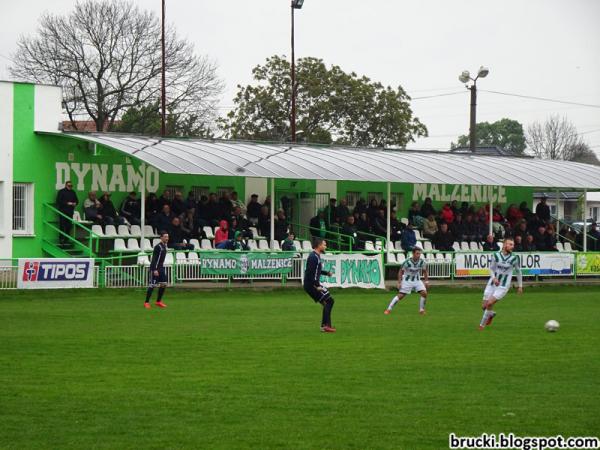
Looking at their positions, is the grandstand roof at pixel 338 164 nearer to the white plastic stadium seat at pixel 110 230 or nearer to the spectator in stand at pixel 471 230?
the spectator in stand at pixel 471 230

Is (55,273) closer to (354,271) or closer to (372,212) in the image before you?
(354,271)

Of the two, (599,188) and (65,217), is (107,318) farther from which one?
(599,188)

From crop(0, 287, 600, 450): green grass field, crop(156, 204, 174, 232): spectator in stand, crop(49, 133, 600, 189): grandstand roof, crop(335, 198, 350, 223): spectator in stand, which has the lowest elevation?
crop(0, 287, 600, 450): green grass field

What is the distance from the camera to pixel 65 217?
35406mm

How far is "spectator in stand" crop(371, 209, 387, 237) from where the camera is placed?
138 feet

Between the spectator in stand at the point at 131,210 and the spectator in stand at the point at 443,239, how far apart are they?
1174cm

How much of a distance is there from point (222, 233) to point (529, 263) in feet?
36.8

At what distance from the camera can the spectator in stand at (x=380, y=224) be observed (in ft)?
138

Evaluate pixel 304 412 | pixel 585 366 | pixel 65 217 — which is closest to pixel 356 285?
pixel 65 217

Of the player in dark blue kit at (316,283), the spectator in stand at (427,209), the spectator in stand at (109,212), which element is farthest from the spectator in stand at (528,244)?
the player in dark blue kit at (316,283)

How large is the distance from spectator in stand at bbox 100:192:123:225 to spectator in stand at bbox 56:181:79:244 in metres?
1.09

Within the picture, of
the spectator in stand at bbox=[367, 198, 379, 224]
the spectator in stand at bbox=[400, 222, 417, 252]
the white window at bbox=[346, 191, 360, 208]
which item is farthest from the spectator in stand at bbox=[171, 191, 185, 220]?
the white window at bbox=[346, 191, 360, 208]

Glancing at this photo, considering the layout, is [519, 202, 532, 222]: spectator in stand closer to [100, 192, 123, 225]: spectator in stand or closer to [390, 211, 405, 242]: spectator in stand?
[390, 211, 405, 242]: spectator in stand

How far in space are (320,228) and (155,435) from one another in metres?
29.9
